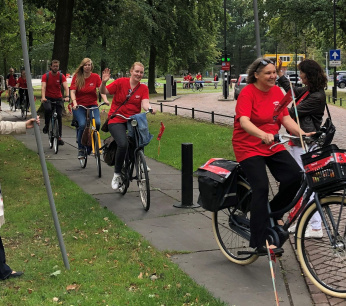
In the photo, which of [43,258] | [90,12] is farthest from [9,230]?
[90,12]

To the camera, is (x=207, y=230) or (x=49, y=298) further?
(x=207, y=230)

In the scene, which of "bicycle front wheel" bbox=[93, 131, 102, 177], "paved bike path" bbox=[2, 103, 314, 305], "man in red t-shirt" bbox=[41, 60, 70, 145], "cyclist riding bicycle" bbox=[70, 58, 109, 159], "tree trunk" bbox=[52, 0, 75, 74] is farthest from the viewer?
"tree trunk" bbox=[52, 0, 75, 74]

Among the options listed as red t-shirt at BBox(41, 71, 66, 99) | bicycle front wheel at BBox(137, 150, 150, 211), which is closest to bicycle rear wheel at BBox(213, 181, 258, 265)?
bicycle front wheel at BBox(137, 150, 150, 211)

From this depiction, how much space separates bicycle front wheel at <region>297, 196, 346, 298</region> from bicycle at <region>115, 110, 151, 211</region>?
287 centimetres

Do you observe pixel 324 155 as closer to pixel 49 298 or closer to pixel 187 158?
pixel 49 298

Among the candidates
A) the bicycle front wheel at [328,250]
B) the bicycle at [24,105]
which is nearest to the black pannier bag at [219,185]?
the bicycle front wheel at [328,250]

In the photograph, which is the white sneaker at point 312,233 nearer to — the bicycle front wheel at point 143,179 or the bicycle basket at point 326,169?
the bicycle basket at point 326,169

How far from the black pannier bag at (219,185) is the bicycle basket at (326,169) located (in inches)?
30.8

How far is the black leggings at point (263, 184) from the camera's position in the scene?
461 cm

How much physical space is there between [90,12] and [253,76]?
61.4 feet

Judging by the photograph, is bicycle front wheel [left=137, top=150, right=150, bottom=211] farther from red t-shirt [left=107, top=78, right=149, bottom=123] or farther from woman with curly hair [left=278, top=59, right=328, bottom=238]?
woman with curly hair [left=278, top=59, right=328, bottom=238]

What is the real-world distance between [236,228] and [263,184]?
72cm

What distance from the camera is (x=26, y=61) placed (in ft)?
14.8

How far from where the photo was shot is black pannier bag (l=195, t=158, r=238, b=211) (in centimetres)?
488
